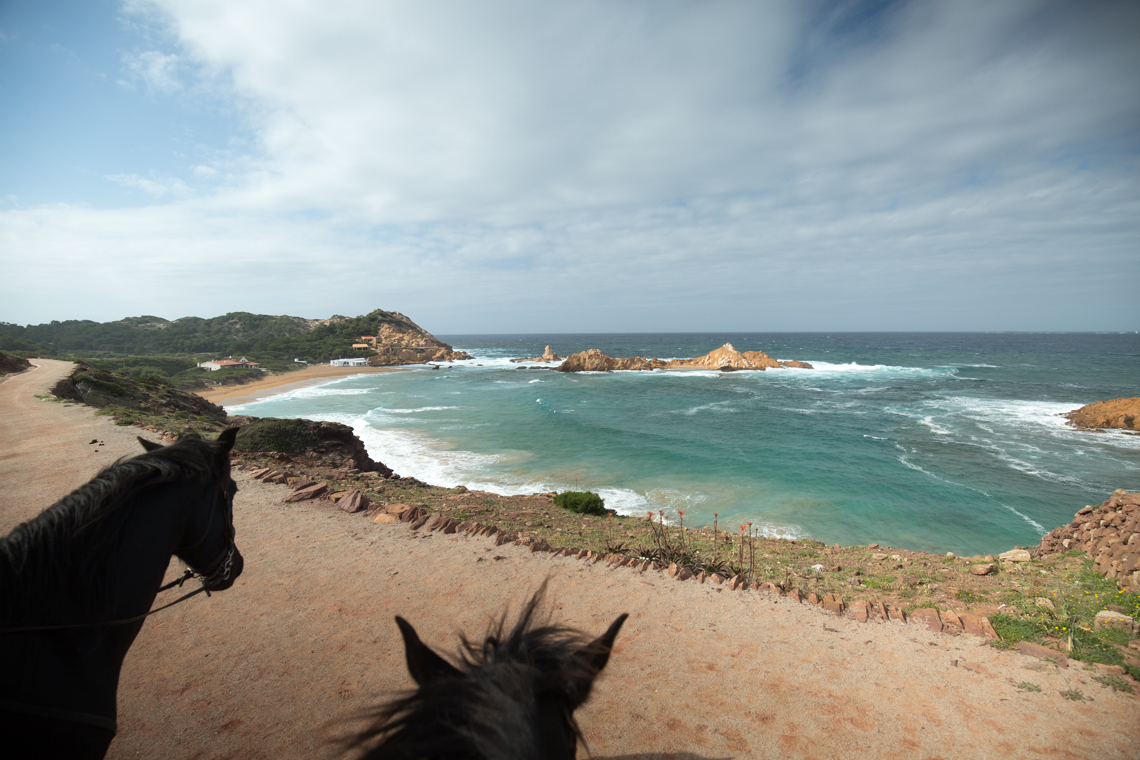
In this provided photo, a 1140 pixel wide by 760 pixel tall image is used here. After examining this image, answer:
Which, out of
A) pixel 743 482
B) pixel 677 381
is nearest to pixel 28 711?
pixel 743 482

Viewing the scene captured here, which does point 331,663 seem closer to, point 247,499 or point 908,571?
point 247,499

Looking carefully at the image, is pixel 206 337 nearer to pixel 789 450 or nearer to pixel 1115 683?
pixel 789 450

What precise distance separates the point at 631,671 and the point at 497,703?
11.7ft

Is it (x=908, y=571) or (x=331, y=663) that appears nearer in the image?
(x=331, y=663)

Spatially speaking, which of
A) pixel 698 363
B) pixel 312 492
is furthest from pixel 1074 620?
pixel 698 363

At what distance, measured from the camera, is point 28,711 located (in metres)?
1.58

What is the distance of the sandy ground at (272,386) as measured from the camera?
35.8 m

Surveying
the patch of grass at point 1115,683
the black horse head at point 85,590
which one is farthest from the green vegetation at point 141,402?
the patch of grass at point 1115,683

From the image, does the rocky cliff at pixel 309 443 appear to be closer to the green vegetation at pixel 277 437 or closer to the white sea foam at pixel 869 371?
the green vegetation at pixel 277 437

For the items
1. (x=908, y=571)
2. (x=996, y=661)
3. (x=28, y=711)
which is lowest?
(x=908, y=571)

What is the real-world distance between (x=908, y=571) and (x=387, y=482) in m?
10.5

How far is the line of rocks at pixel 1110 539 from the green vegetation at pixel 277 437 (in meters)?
17.0

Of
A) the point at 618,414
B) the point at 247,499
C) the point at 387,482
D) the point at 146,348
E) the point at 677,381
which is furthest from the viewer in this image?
the point at 146,348

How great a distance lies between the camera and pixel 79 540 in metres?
1.85
